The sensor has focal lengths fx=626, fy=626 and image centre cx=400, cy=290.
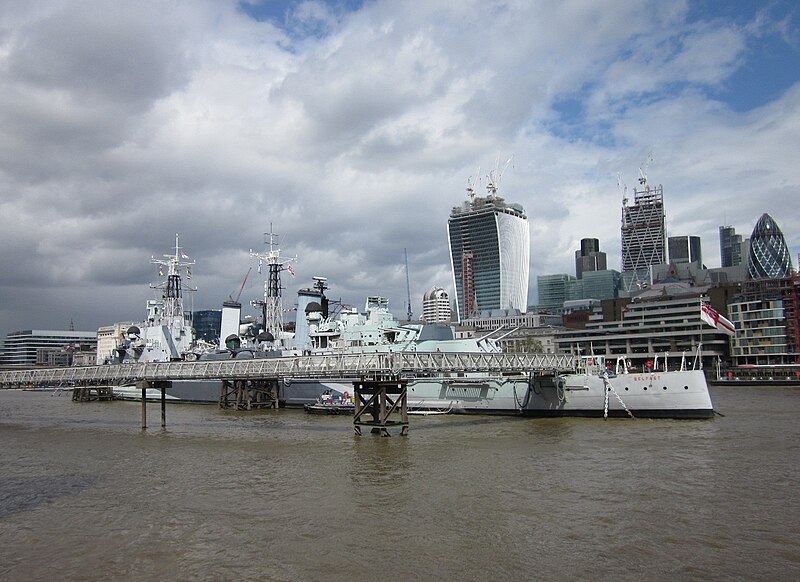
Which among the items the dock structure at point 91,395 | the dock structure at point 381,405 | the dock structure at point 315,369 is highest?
the dock structure at point 315,369

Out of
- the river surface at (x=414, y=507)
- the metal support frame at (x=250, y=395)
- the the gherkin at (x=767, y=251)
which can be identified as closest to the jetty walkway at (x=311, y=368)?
the river surface at (x=414, y=507)

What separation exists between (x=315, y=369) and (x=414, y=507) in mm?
17827

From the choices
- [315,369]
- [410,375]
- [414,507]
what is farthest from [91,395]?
[414,507]

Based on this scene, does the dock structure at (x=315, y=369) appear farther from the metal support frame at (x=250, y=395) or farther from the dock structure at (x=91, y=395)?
the dock structure at (x=91, y=395)

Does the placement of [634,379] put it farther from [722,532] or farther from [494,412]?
[722,532]

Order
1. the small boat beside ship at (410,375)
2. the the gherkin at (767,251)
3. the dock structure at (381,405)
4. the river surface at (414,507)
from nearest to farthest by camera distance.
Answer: the river surface at (414,507), the dock structure at (381,405), the small boat beside ship at (410,375), the the gherkin at (767,251)

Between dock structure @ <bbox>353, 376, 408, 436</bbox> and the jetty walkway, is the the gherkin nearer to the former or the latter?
the jetty walkway

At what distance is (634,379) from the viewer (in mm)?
40438

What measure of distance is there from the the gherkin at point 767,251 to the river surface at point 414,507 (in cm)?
16870

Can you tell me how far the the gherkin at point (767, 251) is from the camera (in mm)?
180250

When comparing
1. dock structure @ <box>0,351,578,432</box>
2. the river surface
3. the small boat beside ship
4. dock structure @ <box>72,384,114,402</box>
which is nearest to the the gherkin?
the small boat beside ship

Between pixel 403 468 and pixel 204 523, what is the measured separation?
9389 millimetres

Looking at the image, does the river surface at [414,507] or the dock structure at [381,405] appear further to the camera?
the dock structure at [381,405]

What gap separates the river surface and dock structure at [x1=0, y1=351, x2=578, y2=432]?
3.67 meters
